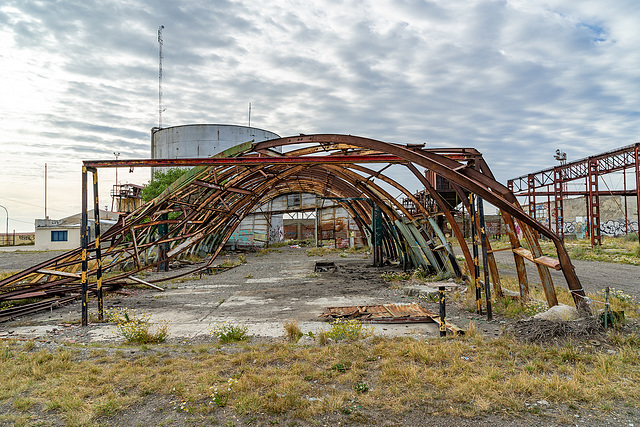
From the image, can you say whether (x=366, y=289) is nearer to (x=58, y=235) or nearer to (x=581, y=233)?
(x=58, y=235)

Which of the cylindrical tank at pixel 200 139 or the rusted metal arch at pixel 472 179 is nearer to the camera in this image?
the rusted metal arch at pixel 472 179

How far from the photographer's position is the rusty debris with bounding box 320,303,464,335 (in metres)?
7.20

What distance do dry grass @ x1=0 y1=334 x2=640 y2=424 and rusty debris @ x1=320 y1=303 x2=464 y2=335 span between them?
1.35 m

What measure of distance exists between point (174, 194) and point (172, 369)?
10.8m

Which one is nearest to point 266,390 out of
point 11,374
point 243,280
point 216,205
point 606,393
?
point 11,374

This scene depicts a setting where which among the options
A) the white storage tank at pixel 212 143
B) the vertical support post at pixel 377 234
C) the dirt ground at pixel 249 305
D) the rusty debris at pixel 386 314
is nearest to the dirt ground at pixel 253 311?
the dirt ground at pixel 249 305

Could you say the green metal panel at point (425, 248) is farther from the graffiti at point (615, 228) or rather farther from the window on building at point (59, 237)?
the window on building at point (59, 237)

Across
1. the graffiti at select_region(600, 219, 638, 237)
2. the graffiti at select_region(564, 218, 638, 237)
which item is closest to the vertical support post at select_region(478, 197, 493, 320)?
the graffiti at select_region(564, 218, 638, 237)

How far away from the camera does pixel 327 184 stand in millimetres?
21672

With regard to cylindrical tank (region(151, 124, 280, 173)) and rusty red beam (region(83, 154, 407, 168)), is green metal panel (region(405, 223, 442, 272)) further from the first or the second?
cylindrical tank (region(151, 124, 280, 173))

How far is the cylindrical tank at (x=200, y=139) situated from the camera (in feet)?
120

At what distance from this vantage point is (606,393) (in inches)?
159

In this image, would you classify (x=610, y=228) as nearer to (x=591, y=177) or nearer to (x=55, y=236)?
(x=591, y=177)

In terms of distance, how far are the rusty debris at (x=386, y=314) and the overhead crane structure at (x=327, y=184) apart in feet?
4.34
